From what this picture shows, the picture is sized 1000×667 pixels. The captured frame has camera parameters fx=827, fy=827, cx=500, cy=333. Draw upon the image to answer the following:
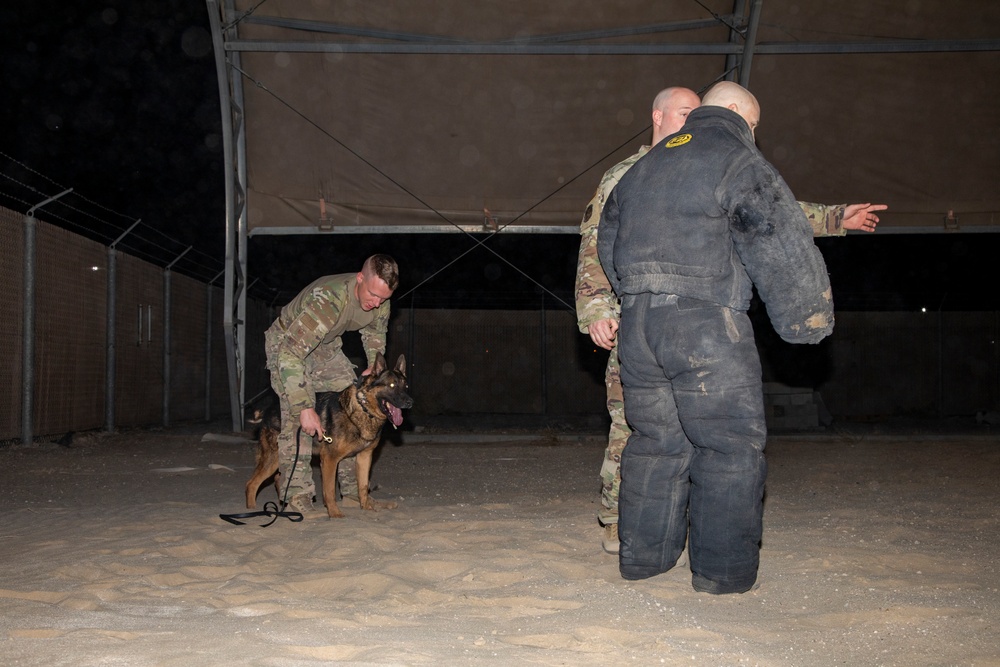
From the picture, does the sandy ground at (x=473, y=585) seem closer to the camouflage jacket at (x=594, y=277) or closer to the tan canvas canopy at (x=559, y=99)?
the camouflage jacket at (x=594, y=277)

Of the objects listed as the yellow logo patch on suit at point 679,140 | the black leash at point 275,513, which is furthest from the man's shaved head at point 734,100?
the black leash at point 275,513

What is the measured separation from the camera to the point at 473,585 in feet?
10.7

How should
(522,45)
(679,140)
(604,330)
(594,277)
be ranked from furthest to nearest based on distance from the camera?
1. (522,45)
2. (594,277)
3. (604,330)
4. (679,140)

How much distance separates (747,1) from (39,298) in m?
8.02

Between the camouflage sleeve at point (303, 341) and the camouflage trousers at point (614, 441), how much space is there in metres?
1.83

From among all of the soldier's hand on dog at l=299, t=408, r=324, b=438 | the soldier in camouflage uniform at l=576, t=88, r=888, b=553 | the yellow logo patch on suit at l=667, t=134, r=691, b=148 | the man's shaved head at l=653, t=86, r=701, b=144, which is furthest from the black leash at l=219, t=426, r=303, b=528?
the yellow logo patch on suit at l=667, t=134, r=691, b=148

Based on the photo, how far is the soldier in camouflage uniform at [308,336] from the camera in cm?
470

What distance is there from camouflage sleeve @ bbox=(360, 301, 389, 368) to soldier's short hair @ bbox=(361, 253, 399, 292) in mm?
455

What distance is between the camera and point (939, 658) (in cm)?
233

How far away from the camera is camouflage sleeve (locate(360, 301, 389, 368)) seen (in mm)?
5164

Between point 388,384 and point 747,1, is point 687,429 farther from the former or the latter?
point 747,1

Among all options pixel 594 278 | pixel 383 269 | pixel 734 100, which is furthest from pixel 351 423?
pixel 734 100

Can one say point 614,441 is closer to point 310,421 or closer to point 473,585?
point 473,585

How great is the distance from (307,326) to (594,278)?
190 centimetres
